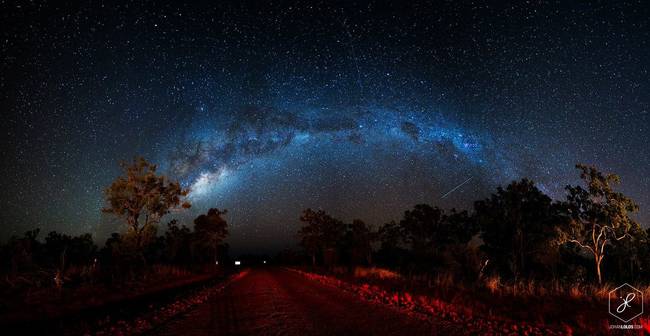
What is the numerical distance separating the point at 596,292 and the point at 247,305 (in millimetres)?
13794

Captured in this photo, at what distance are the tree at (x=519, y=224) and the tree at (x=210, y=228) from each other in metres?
49.5

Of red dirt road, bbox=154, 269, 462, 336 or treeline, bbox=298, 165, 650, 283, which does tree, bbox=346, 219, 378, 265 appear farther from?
red dirt road, bbox=154, 269, 462, 336

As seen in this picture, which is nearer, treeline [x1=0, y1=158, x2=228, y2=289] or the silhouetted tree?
treeline [x1=0, y1=158, x2=228, y2=289]

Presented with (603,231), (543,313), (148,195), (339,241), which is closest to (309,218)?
(339,241)

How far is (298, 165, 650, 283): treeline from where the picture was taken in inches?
814

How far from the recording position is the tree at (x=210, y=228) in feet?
236

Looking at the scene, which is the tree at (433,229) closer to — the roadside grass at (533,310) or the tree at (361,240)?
the tree at (361,240)

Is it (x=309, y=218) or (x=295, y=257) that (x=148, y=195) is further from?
(x=295, y=257)

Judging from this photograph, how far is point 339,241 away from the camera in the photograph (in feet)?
220

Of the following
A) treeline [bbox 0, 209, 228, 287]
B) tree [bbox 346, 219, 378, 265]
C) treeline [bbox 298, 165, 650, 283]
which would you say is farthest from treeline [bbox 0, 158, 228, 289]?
tree [bbox 346, 219, 378, 265]

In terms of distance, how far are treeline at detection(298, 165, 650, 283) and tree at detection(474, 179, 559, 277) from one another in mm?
80

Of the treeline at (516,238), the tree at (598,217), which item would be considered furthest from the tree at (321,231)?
the tree at (598,217)

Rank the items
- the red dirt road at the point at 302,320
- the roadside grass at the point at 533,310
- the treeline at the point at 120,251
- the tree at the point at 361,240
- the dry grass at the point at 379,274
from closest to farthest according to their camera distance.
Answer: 1. the roadside grass at the point at 533,310
2. the red dirt road at the point at 302,320
3. the treeline at the point at 120,251
4. the dry grass at the point at 379,274
5. the tree at the point at 361,240

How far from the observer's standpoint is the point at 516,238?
114 feet
